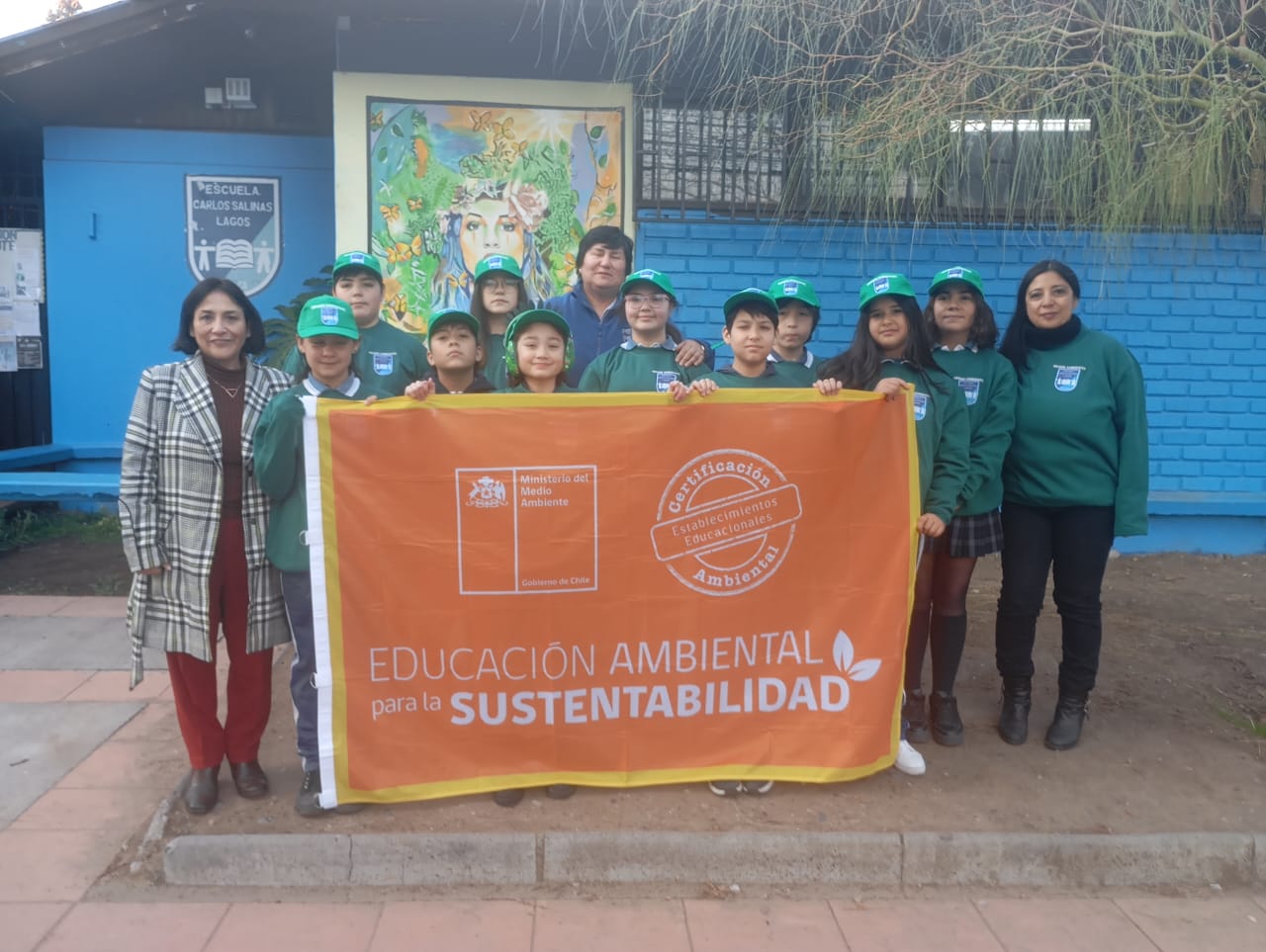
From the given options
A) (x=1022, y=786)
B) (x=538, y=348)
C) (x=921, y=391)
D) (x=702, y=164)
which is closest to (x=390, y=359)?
(x=538, y=348)

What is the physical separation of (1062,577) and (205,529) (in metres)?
3.36

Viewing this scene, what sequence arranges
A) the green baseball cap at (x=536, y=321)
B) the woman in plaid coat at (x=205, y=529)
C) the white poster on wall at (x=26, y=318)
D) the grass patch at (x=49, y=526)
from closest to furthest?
the woman in plaid coat at (x=205, y=529) → the green baseball cap at (x=536, y=321) → the grass patch at (x=49, y=526) → the white poster on wall at (x=26, y=318)

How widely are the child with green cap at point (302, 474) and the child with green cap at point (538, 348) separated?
22.2 inches

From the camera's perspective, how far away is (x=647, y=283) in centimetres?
383

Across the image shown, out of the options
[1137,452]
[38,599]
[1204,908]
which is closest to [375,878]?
[1204,908]

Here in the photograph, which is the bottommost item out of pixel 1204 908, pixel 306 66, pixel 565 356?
pixel 1204 908

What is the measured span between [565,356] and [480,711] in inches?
54.0

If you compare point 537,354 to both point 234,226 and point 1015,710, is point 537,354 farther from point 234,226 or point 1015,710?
point 234,226

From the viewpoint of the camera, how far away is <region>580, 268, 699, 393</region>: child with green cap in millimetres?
3871

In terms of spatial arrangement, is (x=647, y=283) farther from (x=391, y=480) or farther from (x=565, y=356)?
(x=391, y=480)

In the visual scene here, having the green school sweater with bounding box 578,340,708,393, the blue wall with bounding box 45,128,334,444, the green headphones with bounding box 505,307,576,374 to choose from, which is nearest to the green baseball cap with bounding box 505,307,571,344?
the green headphones with bounding box 505,307,576,374

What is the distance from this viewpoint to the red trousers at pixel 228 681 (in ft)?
11.4

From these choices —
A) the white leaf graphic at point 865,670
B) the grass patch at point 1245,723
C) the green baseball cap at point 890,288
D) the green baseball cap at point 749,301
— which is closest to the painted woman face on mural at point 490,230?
the green baseball cap at point 749,301

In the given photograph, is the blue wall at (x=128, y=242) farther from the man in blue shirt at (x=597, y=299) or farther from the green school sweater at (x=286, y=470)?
the green school sweater at (x=286, y=470)
